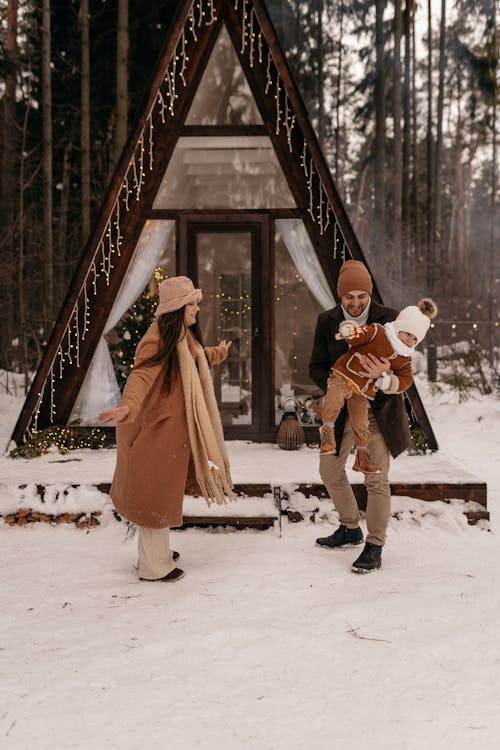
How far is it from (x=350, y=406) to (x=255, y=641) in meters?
1.47

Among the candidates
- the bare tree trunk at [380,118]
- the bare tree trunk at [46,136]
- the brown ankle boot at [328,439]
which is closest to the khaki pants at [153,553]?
the brown ankle boot at [328,439]

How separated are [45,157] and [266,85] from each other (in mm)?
8741

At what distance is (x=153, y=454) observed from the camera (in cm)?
377

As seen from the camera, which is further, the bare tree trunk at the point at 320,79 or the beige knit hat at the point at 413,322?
the bare tree trunk at the point at 320,79

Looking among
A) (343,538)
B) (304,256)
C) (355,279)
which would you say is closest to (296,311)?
(304,256)

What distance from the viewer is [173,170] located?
7000mm

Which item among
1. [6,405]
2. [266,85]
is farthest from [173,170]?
[6,405]

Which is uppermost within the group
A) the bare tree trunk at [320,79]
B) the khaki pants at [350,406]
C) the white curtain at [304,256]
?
the bare tree trunk at [320,79]

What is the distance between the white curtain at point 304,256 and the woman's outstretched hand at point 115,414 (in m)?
3.90

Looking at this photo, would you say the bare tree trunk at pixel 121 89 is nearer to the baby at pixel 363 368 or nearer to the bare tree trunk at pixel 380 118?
the bare tree trunk at pixel 380 118

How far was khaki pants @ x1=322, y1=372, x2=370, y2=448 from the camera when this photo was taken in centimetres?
389

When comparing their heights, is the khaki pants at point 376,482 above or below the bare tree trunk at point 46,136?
below

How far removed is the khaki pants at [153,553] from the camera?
3.83m

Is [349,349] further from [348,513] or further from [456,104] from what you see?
[456,104]
